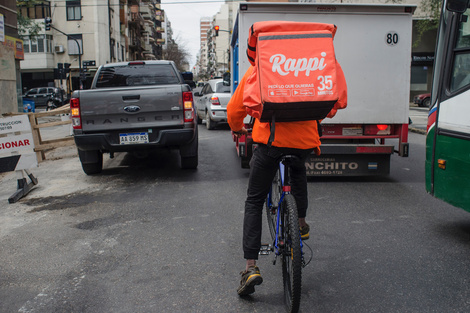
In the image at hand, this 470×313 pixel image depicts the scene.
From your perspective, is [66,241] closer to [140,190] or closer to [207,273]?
[207,273]

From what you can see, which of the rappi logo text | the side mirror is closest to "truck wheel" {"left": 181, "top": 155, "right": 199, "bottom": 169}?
the side mirror

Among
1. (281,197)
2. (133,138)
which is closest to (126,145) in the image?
(133,138)

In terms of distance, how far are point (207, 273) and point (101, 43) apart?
154 feet

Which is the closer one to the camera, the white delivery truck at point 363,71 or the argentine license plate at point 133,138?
the white delivery truck at point 363,71

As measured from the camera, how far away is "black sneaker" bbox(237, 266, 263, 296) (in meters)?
3.27

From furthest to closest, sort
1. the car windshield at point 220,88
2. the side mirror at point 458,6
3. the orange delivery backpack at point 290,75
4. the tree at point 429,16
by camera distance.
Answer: the tree at point 429,16 < the car windshield at point 220,88 < the side mirror at point 458,6 < the orange delivery backpack at point 290,75

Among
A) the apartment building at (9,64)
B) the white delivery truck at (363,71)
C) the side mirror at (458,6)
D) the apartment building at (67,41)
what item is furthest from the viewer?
the apartment building at (67,41)

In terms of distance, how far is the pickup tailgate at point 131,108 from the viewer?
289 inches

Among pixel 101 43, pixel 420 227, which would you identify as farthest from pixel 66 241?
pixel 101 43

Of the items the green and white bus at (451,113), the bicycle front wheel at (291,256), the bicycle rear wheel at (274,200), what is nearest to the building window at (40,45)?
the green and white bus at (451,113)

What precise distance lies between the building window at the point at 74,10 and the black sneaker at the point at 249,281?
4859 cm

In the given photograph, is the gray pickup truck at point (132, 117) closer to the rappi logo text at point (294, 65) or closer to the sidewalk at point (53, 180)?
the sidewalk at point (53, 180)

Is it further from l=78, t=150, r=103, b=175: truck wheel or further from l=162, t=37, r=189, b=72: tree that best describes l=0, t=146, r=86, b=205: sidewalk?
l=162, t=37, r=189, b=72: tree

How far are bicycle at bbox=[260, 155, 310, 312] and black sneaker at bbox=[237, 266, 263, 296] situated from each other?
0.15 meters
